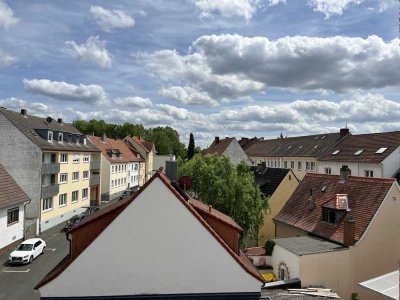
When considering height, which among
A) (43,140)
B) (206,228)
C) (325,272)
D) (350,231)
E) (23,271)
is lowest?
(23,271)

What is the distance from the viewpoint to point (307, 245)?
20.9 m

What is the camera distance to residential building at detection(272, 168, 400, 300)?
768 inches

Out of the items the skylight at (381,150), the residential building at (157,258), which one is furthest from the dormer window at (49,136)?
the skylight at (381,150)

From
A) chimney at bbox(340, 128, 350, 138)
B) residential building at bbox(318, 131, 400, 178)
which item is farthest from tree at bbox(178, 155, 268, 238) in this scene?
chimney at bbox(340, 128, 350, 138)

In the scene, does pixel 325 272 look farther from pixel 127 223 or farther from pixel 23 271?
pixel 23 271

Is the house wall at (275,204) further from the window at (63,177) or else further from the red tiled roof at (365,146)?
the window at (63,177)

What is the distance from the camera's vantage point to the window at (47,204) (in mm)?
37325

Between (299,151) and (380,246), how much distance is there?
150 ft

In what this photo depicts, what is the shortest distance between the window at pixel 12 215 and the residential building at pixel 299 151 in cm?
3724

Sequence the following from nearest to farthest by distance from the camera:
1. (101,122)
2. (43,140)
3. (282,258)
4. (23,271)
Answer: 1. (282,258)
2. (23,271)
3. (43,140)
4. (101,122)

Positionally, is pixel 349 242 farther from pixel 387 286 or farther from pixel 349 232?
pixel 387 286

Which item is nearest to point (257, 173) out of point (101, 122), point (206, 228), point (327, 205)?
point (327, 205)

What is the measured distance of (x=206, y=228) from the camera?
12320 millimetres

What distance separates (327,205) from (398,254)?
15.4 feet
